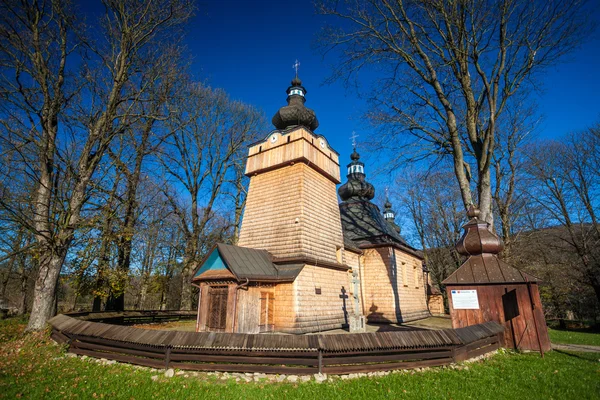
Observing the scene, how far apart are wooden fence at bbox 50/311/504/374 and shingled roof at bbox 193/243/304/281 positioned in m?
3.86

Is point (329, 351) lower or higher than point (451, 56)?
lower

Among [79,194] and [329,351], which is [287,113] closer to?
[79,194]

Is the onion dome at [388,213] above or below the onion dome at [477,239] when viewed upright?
above

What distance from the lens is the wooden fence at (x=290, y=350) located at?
5691 millimetres

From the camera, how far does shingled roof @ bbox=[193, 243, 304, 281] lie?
10.3 metres

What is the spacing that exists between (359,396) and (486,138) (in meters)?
8.54

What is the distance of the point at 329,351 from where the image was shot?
5676 mm

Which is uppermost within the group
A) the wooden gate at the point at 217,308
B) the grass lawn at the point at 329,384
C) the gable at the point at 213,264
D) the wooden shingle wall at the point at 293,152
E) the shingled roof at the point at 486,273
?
the wooden shingle wall at the point at 293,152

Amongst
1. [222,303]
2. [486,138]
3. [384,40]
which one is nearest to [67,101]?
[222,303]

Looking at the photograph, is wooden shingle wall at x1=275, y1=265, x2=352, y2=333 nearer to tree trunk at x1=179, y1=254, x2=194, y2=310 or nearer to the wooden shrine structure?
the wooden shrine structure

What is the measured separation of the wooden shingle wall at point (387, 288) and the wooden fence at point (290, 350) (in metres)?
10.3

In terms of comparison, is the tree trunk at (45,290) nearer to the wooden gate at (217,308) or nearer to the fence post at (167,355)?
the wooden gate at (217,308)

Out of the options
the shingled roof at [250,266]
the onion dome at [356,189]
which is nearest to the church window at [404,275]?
the onion dome at [356,189]

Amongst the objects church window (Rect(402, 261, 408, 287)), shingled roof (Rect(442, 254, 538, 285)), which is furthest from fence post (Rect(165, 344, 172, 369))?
church window (Rect(402, 261, 408, 287))
